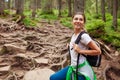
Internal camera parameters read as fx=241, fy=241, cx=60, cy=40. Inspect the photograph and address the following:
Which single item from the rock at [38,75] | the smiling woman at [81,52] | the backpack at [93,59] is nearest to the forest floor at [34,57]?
the rock at [38,75]

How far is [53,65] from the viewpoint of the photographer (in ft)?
27.0

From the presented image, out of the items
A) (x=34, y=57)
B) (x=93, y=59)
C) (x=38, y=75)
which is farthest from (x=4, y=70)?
(x=93, y=59)

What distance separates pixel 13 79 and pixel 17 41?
354 cm

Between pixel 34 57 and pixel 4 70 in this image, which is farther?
pixel 34 57

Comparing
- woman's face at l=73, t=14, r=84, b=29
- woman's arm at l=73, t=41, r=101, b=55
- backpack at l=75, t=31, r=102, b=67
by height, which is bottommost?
backpack at l=75, t=31, r=102, b=67

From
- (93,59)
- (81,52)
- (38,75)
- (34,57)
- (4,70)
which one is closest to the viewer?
(81,52)

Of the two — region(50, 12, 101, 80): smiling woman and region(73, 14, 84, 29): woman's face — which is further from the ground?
region(73, 14, 84, 29): woman's face

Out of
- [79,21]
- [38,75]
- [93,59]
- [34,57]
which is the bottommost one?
[38,75]

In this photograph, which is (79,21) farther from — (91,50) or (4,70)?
(4,70)

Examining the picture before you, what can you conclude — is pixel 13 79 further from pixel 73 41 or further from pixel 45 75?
pixel 73 41

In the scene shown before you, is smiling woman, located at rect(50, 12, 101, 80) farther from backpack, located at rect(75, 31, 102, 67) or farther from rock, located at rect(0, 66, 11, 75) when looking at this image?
rock, located at rect(0, 66, 11, 75)

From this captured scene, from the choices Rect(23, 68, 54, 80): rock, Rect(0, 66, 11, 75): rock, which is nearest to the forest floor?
Rect(0, 66, 11, 75): rock

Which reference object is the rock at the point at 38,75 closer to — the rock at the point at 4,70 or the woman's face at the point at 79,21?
the rock at the point at 4,70

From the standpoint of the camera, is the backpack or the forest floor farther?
the forest floor
